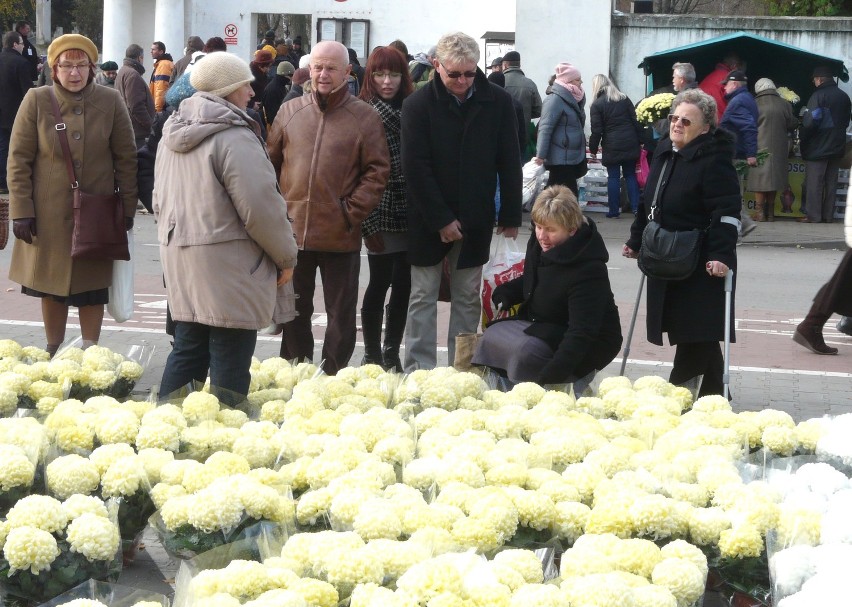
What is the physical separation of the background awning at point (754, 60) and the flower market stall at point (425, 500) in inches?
467

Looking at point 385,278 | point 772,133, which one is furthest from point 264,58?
point 385,278

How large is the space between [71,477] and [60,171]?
3279 mm

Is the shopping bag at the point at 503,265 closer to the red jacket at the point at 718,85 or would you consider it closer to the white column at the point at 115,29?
the red jacket at the point at 718,85

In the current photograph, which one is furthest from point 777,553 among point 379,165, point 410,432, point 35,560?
point 379,165

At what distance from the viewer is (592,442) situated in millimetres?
4320

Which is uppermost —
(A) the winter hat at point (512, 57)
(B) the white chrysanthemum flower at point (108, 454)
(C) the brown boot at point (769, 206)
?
(A) the winter hat at point (512, 57)

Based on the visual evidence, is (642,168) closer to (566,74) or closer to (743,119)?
(743,119)

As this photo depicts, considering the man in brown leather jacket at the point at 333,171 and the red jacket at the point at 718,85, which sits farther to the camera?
the red jacket at the point at 718,85

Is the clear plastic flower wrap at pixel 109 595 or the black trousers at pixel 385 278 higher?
the black trousers at pixel 385 278

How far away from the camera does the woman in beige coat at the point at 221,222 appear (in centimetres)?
498

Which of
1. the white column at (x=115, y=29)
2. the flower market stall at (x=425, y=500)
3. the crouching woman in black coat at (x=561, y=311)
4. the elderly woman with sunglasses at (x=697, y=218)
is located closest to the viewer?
the flower market stall at (x=425, y=500)

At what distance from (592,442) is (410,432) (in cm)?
66

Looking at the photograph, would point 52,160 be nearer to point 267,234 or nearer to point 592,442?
point 267,234

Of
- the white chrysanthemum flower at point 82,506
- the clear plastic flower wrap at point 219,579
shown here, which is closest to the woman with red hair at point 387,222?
the white chrysanthemum flower at point 82,506
